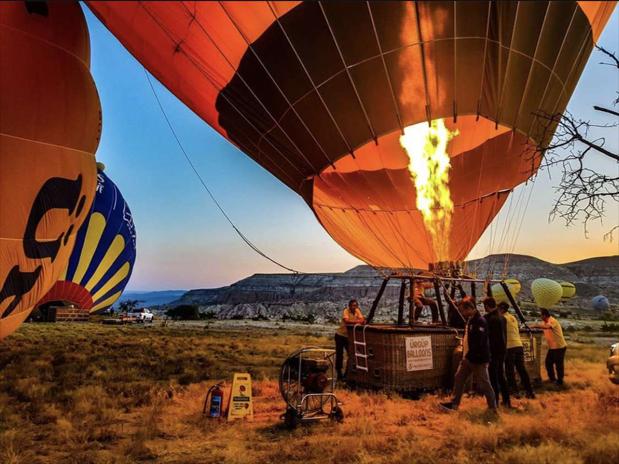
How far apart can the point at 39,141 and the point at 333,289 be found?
8963 cm

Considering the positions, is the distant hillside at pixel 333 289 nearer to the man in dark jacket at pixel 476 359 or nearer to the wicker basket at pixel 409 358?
the wicker basket at pixel 409 358

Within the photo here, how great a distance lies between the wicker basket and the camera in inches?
248

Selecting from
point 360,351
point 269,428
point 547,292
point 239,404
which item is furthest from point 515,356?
point 547,292

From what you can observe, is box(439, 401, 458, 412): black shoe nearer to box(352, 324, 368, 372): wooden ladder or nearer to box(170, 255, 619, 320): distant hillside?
box(352, 324, 368, 372): wooden ladder

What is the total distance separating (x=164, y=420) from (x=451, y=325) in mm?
4460

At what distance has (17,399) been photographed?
719 cm

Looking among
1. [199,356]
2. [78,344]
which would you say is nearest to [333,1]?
[199,356]

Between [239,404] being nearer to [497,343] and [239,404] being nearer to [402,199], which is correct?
[497,343]

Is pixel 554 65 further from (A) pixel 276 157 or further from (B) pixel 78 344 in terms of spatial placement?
(B) pixel 78 344

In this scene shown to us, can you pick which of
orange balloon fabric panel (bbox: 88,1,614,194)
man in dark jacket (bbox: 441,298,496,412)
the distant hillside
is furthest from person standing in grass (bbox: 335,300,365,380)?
Answer: the distant hillside

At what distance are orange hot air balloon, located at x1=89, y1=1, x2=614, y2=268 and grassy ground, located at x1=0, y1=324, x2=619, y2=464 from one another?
2920 mm

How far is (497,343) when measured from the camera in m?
6.04

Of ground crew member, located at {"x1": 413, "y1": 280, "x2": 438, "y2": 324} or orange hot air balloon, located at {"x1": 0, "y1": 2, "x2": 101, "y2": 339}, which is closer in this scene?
orange hot air balloon, located at {"x1": 0, "y1": 2, "x2": 101, "y2": 339}

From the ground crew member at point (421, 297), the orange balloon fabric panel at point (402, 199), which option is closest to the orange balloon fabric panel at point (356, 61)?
the orange balloon fabric panel at point (402, 199)
